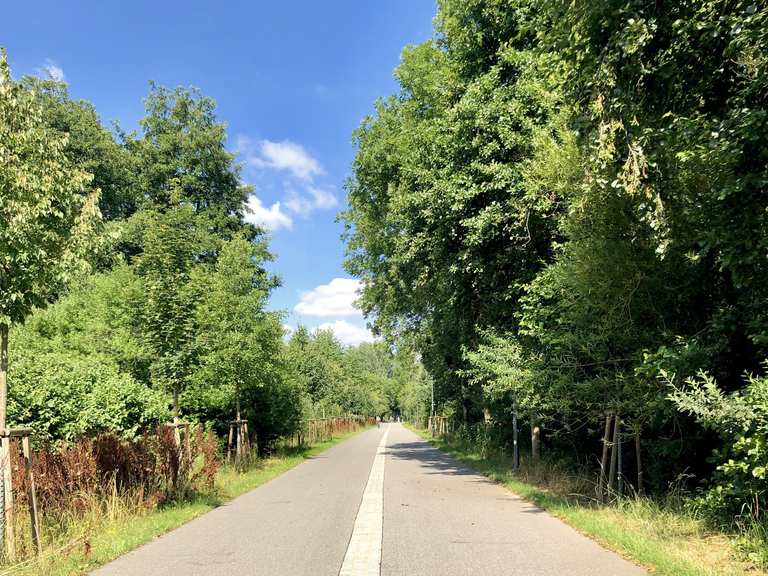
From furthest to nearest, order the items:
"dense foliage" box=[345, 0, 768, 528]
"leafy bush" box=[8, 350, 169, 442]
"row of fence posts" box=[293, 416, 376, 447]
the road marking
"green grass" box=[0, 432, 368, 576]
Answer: "row of fence posts" box=[293, 416, 376, 447]
"leafy bush" box=[8, 350, 169, 442]
"dense foliage" box=[345, 0, 768, 528]
the road marking
"green grass" box=[0, 432, 368, 576]

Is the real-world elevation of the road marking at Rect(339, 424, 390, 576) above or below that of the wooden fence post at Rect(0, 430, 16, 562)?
below

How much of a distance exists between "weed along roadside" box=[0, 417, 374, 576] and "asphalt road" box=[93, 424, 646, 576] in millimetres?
423

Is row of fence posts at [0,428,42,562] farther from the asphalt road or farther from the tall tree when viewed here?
the asphalt road

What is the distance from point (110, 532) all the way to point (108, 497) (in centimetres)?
113

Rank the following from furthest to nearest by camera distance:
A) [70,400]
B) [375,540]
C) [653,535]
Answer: [70,400], [375,540], [653,535]

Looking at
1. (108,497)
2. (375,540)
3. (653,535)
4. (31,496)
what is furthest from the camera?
(108,497)

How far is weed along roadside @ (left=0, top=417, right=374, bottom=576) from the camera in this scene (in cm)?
640

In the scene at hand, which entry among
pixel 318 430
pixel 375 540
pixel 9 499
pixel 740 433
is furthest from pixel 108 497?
pixel 318 430

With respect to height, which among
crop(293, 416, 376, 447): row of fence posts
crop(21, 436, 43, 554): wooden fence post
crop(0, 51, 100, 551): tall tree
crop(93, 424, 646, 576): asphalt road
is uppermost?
crop(0, 51, 100, 551): tall tree

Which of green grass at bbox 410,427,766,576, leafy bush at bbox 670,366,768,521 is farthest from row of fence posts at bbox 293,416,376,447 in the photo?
leafy bush at bbox 670,366,768,521

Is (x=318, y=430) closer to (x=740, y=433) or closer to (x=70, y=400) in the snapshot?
(x=70, y=400)

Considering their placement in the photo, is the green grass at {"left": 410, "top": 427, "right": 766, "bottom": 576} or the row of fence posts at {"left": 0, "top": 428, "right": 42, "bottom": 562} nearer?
the green grass at {"left": 410, "top": 427, "right": 766, "bottom": 576}

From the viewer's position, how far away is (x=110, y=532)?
781 centimetres

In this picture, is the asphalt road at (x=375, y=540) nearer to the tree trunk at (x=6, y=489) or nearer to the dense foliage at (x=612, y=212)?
the tree trunk at (x=6, y=489)
